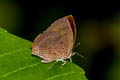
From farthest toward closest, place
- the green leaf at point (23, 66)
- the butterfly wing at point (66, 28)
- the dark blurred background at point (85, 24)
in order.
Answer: the dark blurred background at point (85, 24) < the butterfly wing at point (66, 28) < the green leaf at point (23, 66)

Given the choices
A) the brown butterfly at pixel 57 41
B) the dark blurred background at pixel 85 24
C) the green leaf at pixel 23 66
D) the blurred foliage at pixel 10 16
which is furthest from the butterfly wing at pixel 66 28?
the blurred foliage at pixel 10 16

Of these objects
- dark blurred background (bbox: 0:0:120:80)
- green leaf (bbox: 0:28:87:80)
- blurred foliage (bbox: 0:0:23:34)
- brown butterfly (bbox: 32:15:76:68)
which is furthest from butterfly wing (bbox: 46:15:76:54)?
blurred foliage (bbox: 0:0:23:34)

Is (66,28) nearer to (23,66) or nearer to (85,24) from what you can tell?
(23,66)

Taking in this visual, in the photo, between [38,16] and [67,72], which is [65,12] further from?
[67,72]

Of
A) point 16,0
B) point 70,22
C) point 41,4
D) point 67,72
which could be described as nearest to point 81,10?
point 41,4

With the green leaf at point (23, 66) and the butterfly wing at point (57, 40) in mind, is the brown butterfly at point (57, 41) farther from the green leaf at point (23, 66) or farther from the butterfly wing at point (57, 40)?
the green leaf at point (23, 66)
